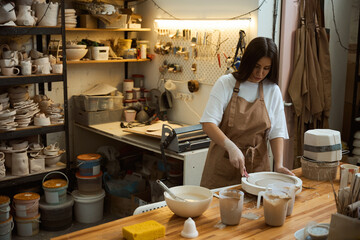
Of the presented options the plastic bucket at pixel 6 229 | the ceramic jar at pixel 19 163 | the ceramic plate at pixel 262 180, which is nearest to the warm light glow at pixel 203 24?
the ceramic plate at pixel 262 180

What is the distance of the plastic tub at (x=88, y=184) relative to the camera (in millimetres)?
4477

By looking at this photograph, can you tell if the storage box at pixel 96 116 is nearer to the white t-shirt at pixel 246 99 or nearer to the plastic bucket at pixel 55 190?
the plastic bucket at pixel 55 190

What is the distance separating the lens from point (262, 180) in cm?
249

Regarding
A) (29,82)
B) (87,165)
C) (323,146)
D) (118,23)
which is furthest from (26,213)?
(323,146)

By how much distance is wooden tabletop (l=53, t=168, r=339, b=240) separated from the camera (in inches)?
77.1

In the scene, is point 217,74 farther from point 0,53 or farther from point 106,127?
point 0,53

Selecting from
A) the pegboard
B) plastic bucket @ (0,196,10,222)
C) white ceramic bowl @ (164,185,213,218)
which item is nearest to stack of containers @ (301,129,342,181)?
white ceramic bowl @ (164,185,213,218)

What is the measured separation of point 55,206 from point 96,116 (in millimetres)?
1044

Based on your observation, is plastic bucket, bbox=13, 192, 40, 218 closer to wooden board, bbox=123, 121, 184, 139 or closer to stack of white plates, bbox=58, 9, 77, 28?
wooden board, bbox=123, 121, 184, 139

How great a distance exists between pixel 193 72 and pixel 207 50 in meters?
0.31

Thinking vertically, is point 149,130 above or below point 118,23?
below

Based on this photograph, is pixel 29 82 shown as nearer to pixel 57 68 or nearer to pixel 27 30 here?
pixel 57 68

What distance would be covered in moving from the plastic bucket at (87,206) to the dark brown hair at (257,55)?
2.25 metres

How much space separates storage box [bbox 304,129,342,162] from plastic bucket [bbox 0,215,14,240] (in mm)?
2637
